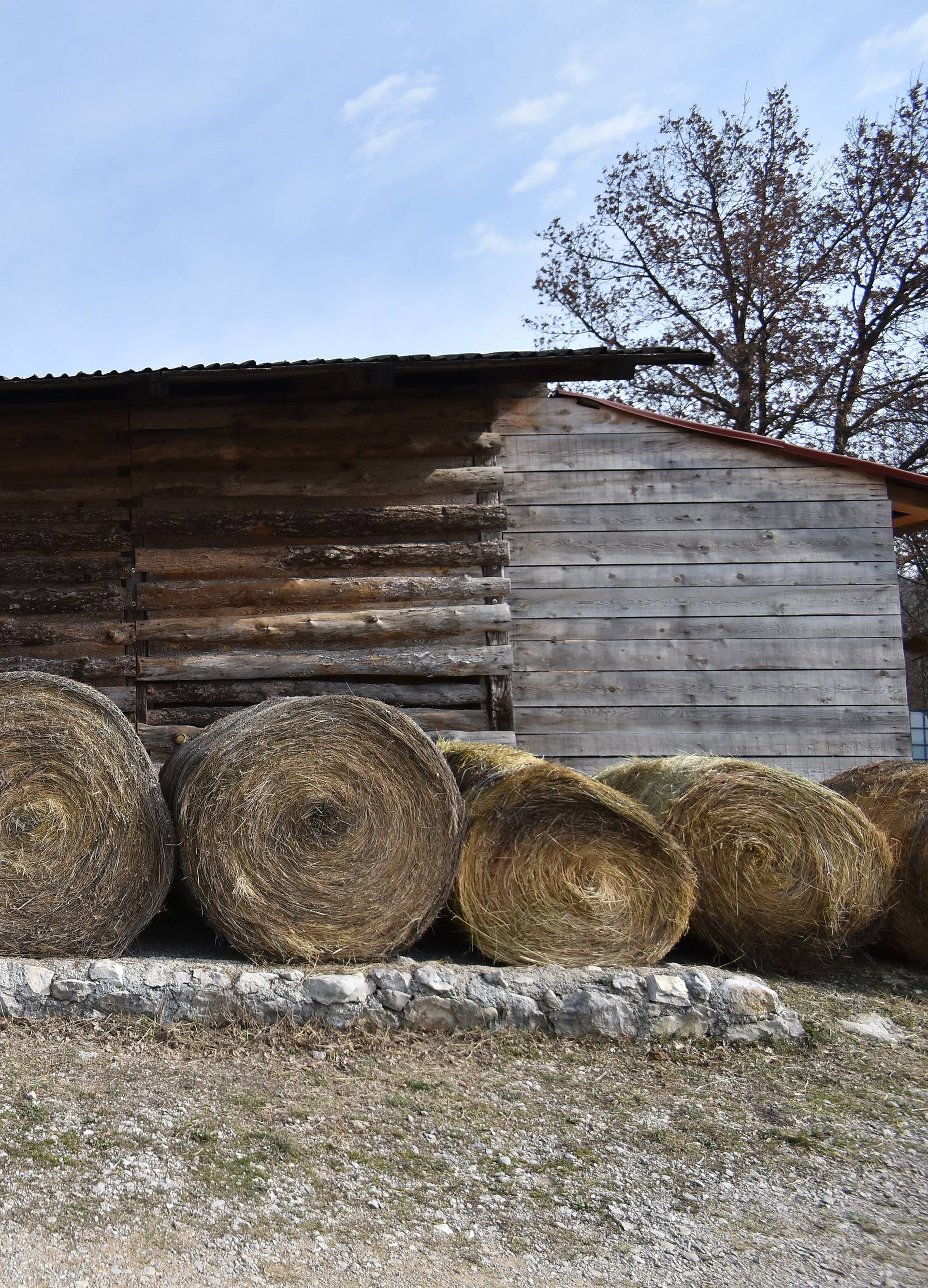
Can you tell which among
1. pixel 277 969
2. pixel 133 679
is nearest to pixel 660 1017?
pixel 277 969

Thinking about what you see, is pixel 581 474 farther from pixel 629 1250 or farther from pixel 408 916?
pixel 629 1250

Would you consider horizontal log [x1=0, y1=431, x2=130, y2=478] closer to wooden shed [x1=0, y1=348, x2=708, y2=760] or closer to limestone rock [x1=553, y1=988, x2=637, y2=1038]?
wooden shed [x1=0, y1=348, x2=708, y2=760]

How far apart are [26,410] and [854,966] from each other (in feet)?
20.6

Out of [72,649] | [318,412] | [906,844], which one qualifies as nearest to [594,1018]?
[906,844]

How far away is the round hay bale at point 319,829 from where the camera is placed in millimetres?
4410

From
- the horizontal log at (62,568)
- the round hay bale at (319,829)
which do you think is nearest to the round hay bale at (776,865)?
the round hay bale at (319,829)

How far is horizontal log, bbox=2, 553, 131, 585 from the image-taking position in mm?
6805

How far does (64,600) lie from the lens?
678cm

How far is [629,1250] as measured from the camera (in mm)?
2586

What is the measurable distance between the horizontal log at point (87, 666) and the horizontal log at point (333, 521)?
864 millimetres

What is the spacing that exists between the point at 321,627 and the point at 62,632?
5.68ft

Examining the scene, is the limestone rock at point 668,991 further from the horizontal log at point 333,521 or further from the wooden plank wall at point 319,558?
the horizontal log at point 333,521

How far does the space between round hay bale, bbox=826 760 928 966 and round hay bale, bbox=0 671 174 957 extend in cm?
366

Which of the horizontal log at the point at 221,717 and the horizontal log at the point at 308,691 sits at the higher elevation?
the horizontal log at the point at 308,691
